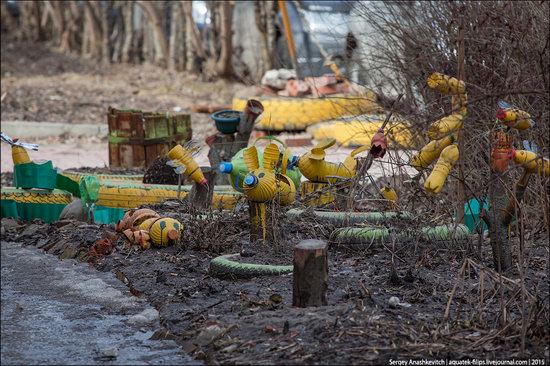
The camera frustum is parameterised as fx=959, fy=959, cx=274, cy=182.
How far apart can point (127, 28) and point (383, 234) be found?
15.9 meters

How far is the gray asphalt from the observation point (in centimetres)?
396

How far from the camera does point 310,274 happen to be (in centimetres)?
416

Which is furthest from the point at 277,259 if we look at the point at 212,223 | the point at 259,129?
the point at 259,129

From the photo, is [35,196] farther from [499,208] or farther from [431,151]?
[499,208]

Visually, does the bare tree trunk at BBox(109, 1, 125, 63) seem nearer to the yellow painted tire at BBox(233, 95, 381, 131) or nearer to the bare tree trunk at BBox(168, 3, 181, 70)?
the bare tree trunk at BBox(168, 3, 181, 70)

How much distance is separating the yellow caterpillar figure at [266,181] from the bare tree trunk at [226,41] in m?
11.0

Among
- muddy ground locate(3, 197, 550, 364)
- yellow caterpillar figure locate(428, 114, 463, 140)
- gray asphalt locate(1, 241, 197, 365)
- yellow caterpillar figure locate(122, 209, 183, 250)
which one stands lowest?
gray asphalt locate(1, 241, 197, 365)

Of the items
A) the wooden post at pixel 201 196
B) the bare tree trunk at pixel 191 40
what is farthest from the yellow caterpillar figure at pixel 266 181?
the bare tree trunk at pixel 191 40

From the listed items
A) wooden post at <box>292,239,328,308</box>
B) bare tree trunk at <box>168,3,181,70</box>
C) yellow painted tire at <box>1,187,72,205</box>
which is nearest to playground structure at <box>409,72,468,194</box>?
wooden post at <box>292,239,328,308</box>

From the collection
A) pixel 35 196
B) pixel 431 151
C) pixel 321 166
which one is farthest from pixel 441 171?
pixel 35 196

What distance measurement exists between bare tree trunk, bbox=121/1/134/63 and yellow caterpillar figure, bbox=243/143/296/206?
15.1m

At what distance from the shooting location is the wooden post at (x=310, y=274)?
4148 millimetres

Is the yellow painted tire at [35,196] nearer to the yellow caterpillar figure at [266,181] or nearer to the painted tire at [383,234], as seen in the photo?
the yellow caterpillar figure at [266,181]

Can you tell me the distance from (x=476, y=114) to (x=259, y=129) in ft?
23.8
